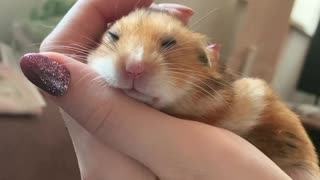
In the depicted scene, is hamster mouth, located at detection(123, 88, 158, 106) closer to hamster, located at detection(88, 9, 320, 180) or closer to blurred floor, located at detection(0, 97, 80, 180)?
hamster, located at detection(88, 9, 320, 180)

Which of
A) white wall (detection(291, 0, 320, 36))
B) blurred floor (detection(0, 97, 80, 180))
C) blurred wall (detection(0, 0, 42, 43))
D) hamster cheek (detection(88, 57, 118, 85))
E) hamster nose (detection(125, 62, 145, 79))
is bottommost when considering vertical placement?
blurred floor (detection(0, 97, 80, 180))

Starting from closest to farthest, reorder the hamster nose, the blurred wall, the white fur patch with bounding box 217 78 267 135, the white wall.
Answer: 1. the hamster nose
2. the white fur patch with bounding box 217 78 267 135
3. the blurred wall
4. the white wall

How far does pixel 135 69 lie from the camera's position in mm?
484

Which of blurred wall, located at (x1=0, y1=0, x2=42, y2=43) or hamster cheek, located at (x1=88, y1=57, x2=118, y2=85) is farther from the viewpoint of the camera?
blurred wall, located at (x1=0, y1=0, x2=42, y2=43)

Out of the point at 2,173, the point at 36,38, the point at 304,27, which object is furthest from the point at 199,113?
the point at 304,27

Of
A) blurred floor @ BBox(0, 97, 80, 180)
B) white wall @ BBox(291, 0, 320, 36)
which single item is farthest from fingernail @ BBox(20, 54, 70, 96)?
white wall @ BBox(291, 0, 320, 36)

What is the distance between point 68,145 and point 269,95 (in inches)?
23.8

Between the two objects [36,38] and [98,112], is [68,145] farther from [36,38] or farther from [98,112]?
[98,112]

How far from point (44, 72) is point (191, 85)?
0.49 ft

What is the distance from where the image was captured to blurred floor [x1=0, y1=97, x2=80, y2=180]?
1.07 meters

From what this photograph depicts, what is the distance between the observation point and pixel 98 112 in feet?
1.76

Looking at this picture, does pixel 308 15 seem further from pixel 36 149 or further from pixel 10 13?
pixel 36 149

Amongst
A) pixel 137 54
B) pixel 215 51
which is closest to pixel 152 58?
pixel 137 54

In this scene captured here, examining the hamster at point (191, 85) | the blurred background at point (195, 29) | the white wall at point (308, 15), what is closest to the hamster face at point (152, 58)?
the hamster at point (191, 85)
